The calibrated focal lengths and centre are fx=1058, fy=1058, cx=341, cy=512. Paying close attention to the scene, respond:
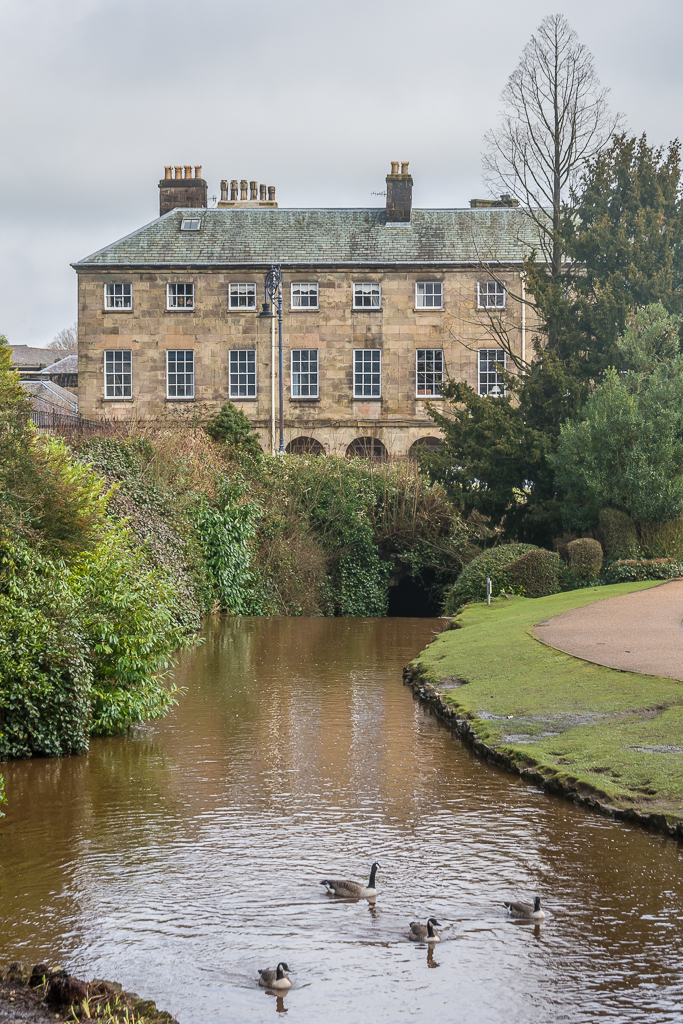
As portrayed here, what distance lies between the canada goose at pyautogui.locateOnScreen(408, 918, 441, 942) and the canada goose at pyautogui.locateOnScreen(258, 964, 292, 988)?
79 cm

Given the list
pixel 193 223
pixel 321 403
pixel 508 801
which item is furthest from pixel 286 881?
pixel 193 223

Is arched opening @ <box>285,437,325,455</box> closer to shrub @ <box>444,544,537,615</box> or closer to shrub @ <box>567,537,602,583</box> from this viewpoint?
shrub @ <box>444,544,537,615</box>

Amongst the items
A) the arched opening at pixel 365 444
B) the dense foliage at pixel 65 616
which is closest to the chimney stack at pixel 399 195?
the arched opening at pixel 365 444

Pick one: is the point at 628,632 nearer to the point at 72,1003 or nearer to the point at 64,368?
the point at 72,1003

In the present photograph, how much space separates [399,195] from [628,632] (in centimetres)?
2957

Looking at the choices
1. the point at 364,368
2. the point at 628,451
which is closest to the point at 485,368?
the point at 364,368

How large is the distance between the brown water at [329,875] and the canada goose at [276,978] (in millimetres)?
57

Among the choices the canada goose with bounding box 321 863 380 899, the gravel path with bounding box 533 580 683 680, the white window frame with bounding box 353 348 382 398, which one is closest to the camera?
the canada goose with bounding box 321 863 380 899

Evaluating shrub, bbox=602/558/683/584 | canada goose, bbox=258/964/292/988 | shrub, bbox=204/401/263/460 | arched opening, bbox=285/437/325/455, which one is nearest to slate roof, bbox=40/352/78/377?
arched opening, bbox=285/437/325/455

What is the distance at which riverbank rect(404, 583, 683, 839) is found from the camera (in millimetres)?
7694

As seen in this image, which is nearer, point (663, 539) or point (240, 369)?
point (663, 539)

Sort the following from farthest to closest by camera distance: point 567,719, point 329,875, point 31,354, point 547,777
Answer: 1. point 31,354
2. point 567,719
3. point 547,777
4. point 329,875

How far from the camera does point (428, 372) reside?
39.6 metres

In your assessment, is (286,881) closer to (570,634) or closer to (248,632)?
(570,634)
